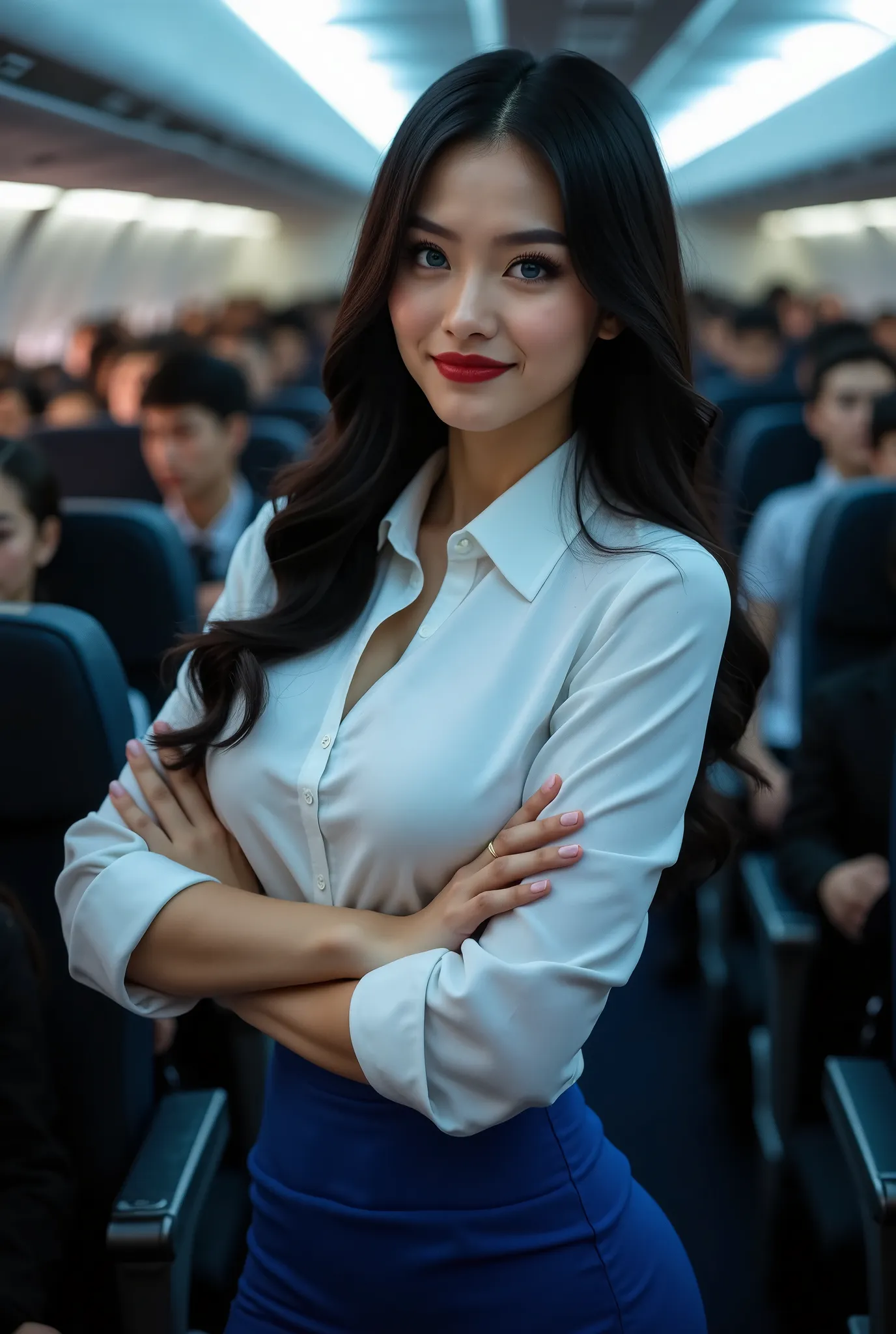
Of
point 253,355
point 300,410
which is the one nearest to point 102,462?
point 300,410

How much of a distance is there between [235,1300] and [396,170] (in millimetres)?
1134

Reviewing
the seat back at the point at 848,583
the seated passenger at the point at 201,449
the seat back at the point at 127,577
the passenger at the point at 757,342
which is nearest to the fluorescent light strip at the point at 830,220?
the passenger at the point at 757,342

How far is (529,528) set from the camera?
4.62 feet

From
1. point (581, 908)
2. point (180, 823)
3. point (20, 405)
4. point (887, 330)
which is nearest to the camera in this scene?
point (581, 908)

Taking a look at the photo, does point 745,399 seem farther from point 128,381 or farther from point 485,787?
point 485,787

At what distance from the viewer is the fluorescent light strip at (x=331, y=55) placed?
22.6 ft

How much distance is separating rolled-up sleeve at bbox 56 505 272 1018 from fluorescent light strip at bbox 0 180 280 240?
16.6 ft

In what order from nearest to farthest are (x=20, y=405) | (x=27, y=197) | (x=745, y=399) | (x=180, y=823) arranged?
(x=180, y=823)
(x=20, y=405)
(x=745, y=399)
(x=27, y=197)

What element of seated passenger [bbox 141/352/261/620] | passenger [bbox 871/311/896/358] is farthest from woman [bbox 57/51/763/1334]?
passenger [bbox 871/311/896/358]

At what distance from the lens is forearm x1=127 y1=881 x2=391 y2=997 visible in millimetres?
1318

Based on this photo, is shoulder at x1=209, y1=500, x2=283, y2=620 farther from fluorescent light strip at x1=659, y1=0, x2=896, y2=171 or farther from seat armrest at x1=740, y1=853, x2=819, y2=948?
fluorescent light strip at x1=659, y1=0, x2=896, y2=171

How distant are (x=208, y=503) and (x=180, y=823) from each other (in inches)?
107

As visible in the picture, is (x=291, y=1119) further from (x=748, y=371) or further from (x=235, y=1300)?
(x=748, y=371)

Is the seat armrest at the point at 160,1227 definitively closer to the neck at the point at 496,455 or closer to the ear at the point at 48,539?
the neck at the point at 496,455
